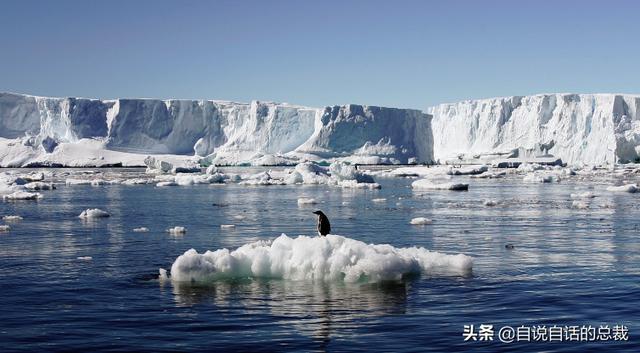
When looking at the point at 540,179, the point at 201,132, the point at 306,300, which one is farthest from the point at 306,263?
the point at 201,132

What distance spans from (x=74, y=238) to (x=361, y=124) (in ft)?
313

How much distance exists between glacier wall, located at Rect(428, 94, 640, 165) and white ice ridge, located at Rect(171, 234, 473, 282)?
87.9 m

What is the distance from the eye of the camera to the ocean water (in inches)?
347

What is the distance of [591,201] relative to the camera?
34.2 meters

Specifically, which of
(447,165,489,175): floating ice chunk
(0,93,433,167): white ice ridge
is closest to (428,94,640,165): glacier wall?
(0,93,433,167): white ice ridge

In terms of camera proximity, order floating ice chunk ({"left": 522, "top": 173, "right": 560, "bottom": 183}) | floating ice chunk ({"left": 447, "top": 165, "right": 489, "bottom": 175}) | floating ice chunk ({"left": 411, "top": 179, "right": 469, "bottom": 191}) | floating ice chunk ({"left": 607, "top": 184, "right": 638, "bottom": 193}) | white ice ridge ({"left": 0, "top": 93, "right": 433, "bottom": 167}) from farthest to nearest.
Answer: white ice ridge ({"left": 0, "top": 93, "right": 433, "bottom": 167}) → floating ice chunk ({"left": 447, "top": 165, "right": 489, "bottom": 175}) → floating ice chunk ({"left": 522, "top": 173, "right": 560, "bottom": 183}) → floating ice chunk ({"left": 411, "top": 179, "right": 469, "bottom": 191}) → floating ice chunk ({"left": 607, "top": 184, "right": 638, "bottom": 193})

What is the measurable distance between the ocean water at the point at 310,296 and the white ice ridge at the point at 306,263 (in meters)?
0.29

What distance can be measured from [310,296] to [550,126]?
10543cm

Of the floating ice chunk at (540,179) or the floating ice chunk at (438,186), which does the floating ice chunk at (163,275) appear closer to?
the floating ice chunk at (438,186)

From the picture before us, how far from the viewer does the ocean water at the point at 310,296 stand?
880cm

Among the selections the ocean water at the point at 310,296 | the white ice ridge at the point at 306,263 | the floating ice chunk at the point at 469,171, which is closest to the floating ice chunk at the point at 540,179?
the floating ice chunk at the point at 469,171

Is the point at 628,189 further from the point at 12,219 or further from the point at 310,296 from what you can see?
the point at 310,296

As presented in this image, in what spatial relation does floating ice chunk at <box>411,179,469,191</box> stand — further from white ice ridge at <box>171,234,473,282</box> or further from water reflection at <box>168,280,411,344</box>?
water reflection at <box>168,280,411,344</box>

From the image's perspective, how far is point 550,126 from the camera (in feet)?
365
